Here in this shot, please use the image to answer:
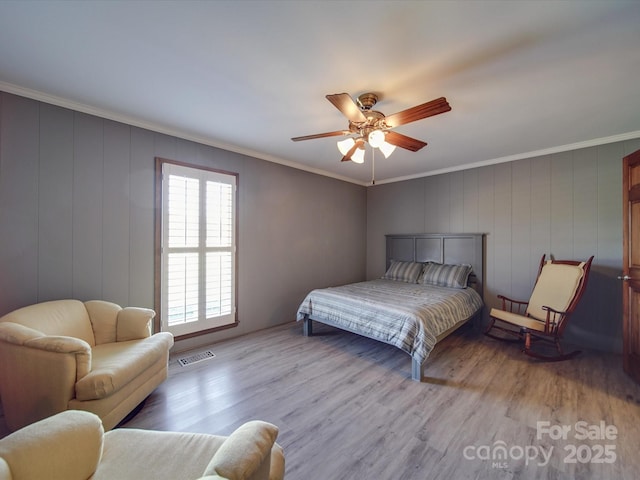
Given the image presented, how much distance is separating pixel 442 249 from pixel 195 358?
13.1 feet

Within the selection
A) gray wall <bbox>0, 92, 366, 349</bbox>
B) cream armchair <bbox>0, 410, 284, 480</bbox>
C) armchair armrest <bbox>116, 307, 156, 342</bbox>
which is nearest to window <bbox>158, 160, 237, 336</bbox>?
gray wall <bbox>0, 92, 366, 349</bbox>

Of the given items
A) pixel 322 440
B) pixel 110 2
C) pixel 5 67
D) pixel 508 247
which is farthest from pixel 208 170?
pixel 508 247

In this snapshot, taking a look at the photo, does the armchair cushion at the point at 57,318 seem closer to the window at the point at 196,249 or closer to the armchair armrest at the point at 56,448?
the window at the point at 196,249

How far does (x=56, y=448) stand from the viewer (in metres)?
0.99

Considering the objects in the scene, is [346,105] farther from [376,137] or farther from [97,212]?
[97,212]

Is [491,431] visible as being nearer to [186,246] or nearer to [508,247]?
[508,247]

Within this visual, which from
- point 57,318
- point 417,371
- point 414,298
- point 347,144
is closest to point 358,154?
point 347,144

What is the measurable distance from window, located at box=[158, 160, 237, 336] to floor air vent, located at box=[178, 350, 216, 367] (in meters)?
0.31

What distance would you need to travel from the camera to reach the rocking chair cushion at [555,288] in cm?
303

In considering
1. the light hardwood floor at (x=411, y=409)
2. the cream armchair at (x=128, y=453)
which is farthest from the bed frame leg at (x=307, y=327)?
the cream armchair at (x=128, y=453)

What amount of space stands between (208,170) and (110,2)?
2.03 m

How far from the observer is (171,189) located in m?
3.08

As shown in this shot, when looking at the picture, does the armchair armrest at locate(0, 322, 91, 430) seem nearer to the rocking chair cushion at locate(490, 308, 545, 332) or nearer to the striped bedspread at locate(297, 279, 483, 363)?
the striped bedspread at locate(297, 279, 483, 363)

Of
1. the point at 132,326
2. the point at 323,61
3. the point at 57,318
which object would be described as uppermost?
the point at 323,61
